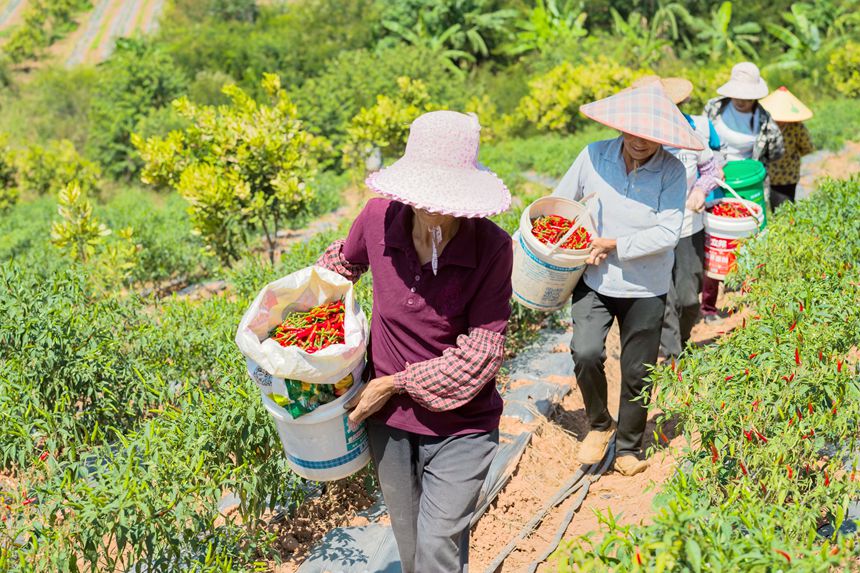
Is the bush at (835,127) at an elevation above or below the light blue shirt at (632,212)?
below

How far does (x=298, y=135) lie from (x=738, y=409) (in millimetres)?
5304

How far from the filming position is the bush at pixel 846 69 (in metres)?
19.8

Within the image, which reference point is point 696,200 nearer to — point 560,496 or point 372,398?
point 560,496

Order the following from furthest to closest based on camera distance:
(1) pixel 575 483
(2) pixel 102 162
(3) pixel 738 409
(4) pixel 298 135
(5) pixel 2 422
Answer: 1. (2) pixel 102 162
2. (4) pixel 298 135
3. (1) pixel 575 483
4. (5) pixel 2 422
5. (3) pixel 738 409

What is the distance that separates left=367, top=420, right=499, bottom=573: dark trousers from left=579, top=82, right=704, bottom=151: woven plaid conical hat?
4.71 ft

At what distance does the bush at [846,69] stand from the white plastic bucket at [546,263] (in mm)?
19316

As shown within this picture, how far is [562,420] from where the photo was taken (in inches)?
175

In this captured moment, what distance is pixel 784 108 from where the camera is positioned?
5.81 m

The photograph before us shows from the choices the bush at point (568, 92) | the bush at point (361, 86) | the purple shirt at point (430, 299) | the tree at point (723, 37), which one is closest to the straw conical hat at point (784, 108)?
the purple shirt at point (430, 299)

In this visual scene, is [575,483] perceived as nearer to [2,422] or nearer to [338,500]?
[338,500]

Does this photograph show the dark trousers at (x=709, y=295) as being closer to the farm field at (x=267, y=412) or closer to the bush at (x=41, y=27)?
the farm field at (x=267, y=412)

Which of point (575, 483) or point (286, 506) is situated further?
point (575, 483)

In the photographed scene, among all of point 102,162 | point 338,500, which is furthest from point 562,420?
point 102,162

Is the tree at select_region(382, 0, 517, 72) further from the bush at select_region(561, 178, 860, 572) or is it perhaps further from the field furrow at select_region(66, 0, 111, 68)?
the bush at select_region(561, 178, 860, 572)
